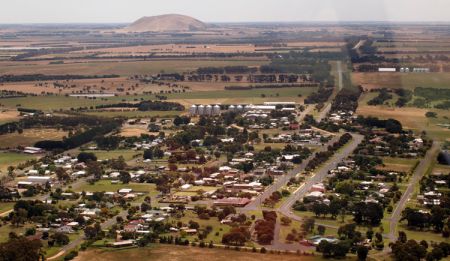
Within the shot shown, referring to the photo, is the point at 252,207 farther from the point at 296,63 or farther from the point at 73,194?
the point at 296,63

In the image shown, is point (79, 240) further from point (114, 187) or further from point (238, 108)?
point (238, 108)

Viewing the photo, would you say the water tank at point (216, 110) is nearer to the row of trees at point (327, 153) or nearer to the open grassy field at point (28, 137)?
the open grassy field at point (28, 137)

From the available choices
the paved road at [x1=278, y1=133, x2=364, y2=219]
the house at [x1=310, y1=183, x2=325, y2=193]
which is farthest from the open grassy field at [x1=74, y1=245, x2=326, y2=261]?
the house at [x1=310, y1=183, x2=325, y2=193]

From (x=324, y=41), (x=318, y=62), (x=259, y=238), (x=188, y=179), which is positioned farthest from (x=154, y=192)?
(x=324, y=41)

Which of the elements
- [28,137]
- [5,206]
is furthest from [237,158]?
[28,137]

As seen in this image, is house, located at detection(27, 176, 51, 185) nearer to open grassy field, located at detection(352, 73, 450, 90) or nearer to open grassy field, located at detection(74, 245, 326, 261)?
open grassy field, located at detection(74, 245, 326, 261)

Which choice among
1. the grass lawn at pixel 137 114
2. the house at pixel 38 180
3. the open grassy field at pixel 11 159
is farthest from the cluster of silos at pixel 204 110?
the house at pixel 38 180
